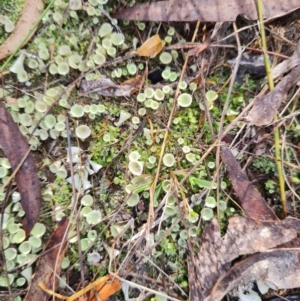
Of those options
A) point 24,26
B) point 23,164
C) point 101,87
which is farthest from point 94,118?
point 24,26

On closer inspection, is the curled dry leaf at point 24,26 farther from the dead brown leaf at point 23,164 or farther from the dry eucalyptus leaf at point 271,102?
the dry eucalyptus leaf at point 271,102

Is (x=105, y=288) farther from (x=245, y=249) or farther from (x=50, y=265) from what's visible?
(x=245, y=249)

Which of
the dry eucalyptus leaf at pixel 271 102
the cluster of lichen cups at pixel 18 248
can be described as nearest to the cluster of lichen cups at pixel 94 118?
the cluster of lichen cups at pixel 18 248

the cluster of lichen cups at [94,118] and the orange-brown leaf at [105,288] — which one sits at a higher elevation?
the cluster of lichen cups at [94,118]

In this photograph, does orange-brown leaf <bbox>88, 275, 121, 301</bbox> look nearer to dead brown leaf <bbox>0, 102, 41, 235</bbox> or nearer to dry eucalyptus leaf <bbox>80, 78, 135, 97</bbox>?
dead brown leaf <bbox>0, 102, 41, 235</bbox>

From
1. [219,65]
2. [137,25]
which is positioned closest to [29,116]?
[137,25]
